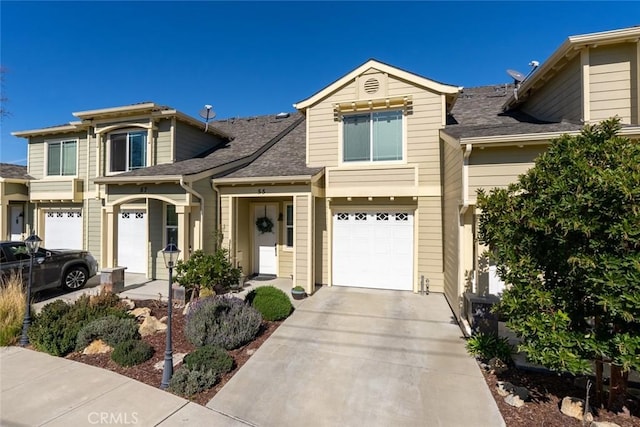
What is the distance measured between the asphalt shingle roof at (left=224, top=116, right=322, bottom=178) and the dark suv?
206 inches

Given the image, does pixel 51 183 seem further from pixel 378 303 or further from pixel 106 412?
pixel 378 303

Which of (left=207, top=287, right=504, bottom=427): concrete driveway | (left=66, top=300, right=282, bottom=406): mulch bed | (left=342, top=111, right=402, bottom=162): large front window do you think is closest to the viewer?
(left=207, top=287, right=504, bottom=427): concrete driveway

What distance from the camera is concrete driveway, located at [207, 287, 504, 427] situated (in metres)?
3.79

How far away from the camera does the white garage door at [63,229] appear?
1231cm

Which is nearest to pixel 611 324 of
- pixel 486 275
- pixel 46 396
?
pixel 486 275

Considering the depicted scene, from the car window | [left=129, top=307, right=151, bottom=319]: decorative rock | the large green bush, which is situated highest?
the car window

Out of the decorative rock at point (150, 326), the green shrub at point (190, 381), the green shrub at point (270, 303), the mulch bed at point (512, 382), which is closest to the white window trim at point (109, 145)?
the decorative rock at point (150, 326)

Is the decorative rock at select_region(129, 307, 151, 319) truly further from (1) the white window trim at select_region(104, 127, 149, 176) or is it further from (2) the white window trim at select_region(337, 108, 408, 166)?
(2) the white window trim at select_region(337, 108, 408, 166)

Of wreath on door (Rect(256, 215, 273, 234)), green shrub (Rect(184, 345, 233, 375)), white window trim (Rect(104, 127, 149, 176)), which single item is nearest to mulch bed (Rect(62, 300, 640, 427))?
green shrub (Rect(184, 345, 233, 375))

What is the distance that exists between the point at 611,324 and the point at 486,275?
2.65m

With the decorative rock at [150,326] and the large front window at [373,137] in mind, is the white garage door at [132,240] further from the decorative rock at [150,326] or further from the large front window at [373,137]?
the large front window at [373,137]

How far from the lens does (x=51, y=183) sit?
40.2 feet

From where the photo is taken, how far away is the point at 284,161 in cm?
1023

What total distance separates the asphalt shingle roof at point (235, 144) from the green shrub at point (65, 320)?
13.4ft
